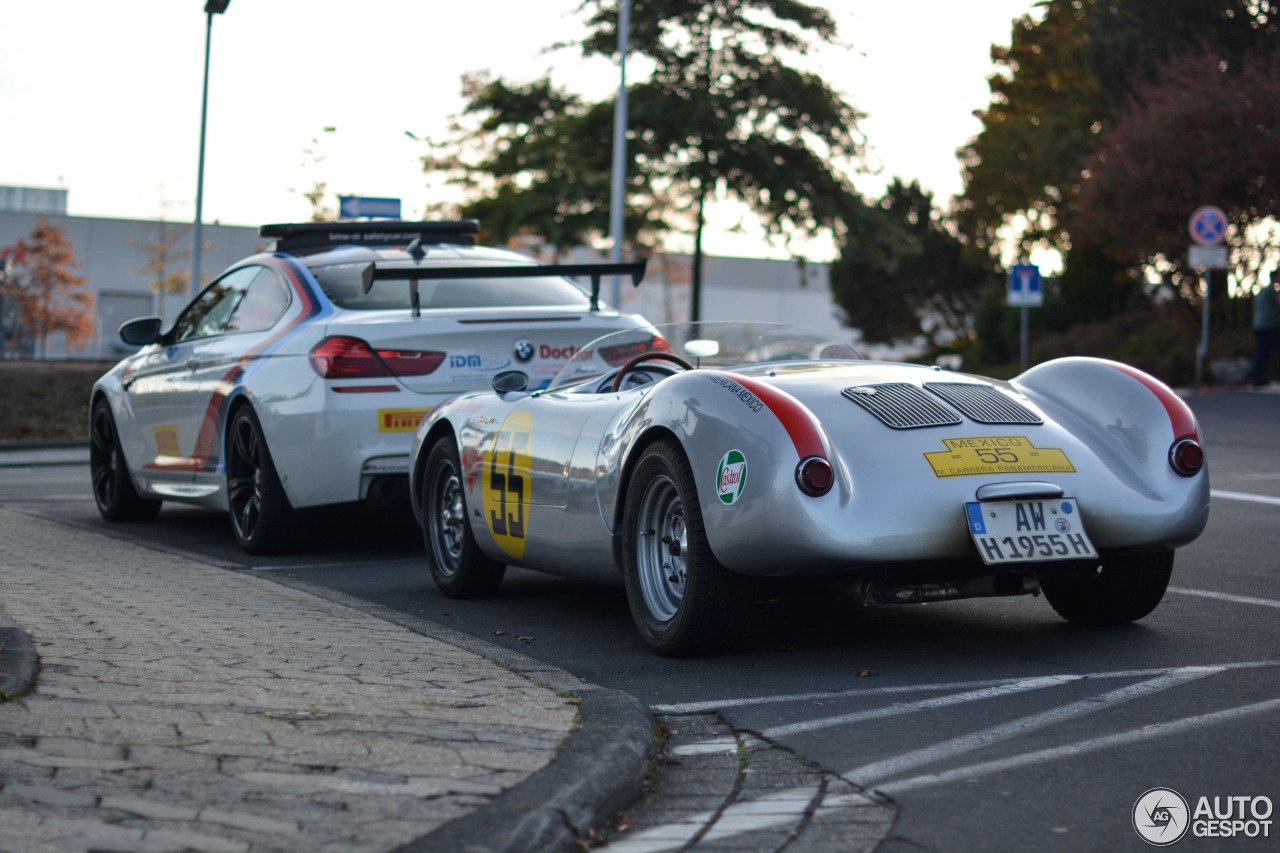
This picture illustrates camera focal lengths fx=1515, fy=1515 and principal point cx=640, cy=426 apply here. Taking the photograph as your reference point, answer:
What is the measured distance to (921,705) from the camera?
4.30m

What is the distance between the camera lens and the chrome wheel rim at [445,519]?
22.2 ft

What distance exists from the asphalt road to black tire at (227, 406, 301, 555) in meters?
0.21

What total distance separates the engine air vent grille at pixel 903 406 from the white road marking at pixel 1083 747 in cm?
132

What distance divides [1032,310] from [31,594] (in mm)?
34671

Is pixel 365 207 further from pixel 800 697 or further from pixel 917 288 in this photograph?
pixel 917 288

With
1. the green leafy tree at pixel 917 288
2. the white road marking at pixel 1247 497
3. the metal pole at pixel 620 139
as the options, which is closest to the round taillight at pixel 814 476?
the white road marking at pixel 1247 497

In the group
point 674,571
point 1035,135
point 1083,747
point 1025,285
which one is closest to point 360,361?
point 674,571

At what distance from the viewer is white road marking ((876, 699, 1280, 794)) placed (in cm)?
352

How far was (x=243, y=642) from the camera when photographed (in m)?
5.04

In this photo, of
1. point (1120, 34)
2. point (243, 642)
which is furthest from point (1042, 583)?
point (1120, 34)

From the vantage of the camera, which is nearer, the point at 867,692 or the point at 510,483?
the point at 867,692

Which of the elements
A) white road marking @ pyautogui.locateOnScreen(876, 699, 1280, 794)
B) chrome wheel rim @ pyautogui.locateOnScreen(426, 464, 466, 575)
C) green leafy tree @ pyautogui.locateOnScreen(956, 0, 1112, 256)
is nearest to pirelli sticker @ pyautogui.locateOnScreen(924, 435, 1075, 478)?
white road marking @ pyautogui.locateOnScreen(876, 699, 1280, 794)

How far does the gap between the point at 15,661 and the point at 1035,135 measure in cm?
4193

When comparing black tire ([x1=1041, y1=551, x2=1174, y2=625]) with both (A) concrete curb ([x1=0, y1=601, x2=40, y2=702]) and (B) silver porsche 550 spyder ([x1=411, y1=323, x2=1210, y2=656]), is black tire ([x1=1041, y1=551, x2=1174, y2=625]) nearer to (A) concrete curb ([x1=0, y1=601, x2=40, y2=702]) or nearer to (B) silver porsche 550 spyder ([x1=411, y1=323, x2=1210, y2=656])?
(B) silver porsche 550 spyder ([x1=411, y1=323, x2=1210, y2=656])
